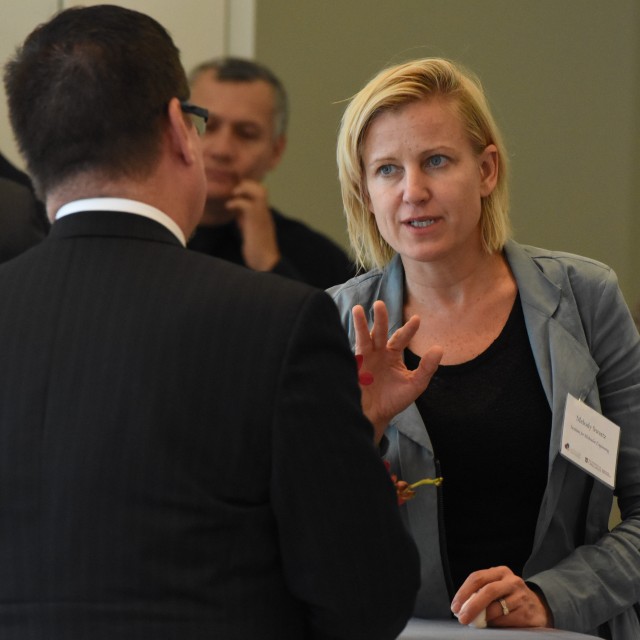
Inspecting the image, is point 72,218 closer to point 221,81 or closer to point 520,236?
point 221,81

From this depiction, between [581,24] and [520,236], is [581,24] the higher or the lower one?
the higher one

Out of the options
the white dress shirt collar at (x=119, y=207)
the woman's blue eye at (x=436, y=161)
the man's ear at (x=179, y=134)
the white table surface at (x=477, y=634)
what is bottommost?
the white table surface at (x=477, y=634)

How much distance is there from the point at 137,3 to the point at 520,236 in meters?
2.04

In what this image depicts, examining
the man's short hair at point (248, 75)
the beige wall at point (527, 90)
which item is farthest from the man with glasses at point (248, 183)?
the beige wall at point (527, 90)

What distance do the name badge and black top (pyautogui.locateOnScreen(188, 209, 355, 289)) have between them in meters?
1.56

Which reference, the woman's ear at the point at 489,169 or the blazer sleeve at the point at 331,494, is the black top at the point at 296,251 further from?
the blazer sleeve at the point at 331,494

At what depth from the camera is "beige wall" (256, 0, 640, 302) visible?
4.50 metres

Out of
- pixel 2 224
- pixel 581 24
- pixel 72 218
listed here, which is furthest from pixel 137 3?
pixel 72 218

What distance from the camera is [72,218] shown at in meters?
1.38

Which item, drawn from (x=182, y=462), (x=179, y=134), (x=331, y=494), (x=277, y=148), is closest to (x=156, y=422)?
(x=182, y=462)

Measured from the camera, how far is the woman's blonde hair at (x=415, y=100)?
2.24 meters

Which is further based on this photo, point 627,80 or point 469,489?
point 627,80

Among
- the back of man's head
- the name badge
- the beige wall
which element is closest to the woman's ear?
the name badge

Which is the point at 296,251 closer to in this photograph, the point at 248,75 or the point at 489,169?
the point at 248,75
